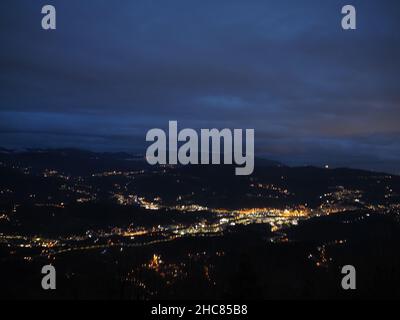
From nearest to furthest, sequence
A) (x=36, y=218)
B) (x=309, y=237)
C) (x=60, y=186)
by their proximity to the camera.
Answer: (x=309, y=237), (x=36, y=218), (x=60, y=186)

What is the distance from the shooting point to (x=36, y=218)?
149ft

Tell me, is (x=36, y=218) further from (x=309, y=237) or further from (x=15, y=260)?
(x=309, y=237)

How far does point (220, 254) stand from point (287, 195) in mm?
40693

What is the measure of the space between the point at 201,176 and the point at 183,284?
53579 mm

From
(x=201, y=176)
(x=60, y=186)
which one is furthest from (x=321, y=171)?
(x=60, y=186)
